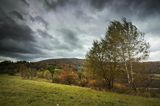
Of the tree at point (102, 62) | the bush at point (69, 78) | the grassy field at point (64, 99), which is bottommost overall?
the bush at point (69, 78)

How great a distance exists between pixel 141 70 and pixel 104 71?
30.6ft

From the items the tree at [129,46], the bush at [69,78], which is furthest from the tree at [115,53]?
the bush at [69,78]

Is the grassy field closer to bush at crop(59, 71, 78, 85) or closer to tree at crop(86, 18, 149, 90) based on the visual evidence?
tree at crop(86, 18, 149, 90)

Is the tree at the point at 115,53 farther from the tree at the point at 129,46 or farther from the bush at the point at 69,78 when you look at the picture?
the bush at the point at 69,78

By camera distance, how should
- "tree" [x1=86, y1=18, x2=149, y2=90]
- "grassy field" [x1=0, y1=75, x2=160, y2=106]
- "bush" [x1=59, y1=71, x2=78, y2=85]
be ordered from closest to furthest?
1. "grassy field" [x1=0, y1=75, x2=160, y2=106]
2. "tree" [x1=86, y1=18, x2=149, y2=90]
3. "bush" [x1=59, y1=71, x2=78, y2=85]

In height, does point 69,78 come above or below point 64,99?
below

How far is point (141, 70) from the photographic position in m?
35.2

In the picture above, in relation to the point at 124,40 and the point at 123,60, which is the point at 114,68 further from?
the point at 124,40

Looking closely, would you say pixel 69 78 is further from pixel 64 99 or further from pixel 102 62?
pixel 64 99

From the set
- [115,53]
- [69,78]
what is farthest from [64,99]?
[69,78]

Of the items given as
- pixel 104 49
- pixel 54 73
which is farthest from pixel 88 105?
pixel 54 73

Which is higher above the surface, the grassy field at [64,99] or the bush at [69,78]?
the grassy field at [64,99]

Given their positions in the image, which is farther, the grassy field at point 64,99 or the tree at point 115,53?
the tree at point 115,53

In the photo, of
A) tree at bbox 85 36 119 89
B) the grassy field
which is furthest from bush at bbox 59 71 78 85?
the grassy field
